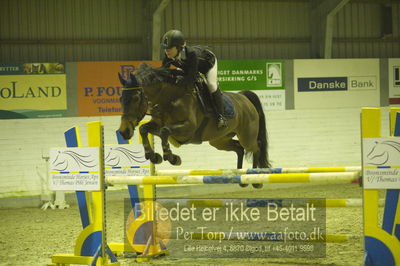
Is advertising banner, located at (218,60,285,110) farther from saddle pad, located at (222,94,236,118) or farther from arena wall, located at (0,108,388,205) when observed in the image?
saddle pad, located at (222,94,236,118)

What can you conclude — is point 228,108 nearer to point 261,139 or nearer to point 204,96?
point 204,96

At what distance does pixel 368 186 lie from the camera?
350 cm

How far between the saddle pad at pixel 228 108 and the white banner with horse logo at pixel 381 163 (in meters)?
1.80

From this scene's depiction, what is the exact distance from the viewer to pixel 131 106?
4160mm

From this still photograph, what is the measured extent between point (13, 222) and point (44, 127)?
1.94 meters

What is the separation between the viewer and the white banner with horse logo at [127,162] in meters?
4.66

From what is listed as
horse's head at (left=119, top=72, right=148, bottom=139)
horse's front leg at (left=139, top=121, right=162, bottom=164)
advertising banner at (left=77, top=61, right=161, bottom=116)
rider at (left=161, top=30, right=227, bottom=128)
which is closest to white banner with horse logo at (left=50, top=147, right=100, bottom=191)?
horse's head at (left=119, top=72, right=148, bottom=139)

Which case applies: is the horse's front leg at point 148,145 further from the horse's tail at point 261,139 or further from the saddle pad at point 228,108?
the horse's tail at point 261,139

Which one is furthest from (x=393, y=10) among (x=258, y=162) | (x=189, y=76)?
(x=189, y=76)

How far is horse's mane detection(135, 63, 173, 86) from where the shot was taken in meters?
4.37

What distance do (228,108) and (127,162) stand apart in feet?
3.63

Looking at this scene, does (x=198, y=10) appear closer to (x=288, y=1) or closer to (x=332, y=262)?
(x=288, y=1)

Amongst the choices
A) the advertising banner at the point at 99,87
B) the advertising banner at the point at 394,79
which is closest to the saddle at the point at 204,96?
the advertising banner at the point at 99,87

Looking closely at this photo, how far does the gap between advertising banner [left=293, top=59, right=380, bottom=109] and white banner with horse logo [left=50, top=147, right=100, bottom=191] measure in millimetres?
6610
